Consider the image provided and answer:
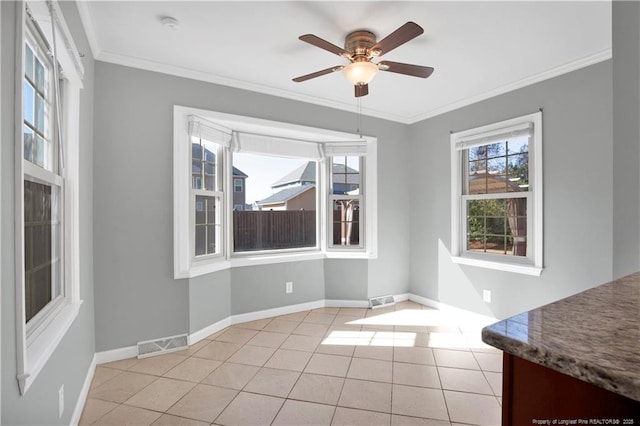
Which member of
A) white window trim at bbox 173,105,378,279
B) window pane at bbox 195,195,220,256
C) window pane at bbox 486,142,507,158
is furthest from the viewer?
window pane at bbox 486,142,507,158

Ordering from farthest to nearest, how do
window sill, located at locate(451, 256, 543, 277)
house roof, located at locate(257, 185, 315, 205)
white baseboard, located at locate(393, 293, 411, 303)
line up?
white baseboard, located at locate(393, 293, 411, 303) → house roof, located at locate(257, 185, 315, 205) → window sill, located at locate(451, 256, 543, 277)

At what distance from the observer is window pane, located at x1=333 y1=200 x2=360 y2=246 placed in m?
4.38

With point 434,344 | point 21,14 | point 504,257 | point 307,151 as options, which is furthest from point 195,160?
point 504,257

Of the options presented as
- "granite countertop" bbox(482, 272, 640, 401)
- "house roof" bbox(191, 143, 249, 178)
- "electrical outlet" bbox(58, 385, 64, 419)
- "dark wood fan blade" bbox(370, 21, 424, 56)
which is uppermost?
"dark wood fan blade" bbox(370, 21, 424, 56)

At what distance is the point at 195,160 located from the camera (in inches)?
128

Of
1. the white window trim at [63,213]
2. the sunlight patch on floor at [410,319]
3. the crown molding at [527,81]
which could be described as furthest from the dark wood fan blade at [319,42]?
the sunlight patch on floor at [410,319]

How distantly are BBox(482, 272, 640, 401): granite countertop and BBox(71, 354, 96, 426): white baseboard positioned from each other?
7.70ft

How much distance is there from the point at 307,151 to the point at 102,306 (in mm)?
2667

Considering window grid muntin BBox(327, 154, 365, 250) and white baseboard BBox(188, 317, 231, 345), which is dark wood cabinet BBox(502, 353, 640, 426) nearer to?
white baseboard BBox(188, 317, 231, 345)

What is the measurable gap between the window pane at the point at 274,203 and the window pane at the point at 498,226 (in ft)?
6.45

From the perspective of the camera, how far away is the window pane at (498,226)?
341 centimetres

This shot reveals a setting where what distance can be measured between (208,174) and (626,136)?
3.21 metres

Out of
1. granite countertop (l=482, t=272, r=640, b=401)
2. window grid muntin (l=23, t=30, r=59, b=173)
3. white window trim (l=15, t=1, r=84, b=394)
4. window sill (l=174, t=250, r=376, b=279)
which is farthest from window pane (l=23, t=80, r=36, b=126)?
granite countertop (l=482, t=272, r=640, b=401)

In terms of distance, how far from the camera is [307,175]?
4293mm
